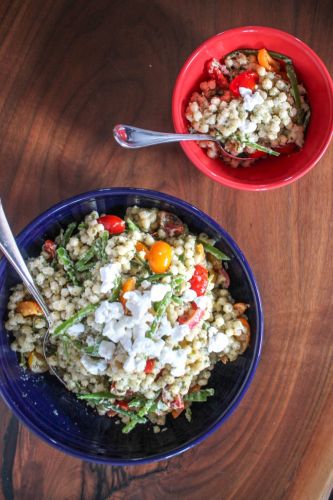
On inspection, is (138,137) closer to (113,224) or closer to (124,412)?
(113,224)

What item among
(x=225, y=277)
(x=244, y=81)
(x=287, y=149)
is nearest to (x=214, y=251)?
(x=225, y=277)

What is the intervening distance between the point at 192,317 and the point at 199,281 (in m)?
0.11

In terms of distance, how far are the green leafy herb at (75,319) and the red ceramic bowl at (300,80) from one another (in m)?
0.53

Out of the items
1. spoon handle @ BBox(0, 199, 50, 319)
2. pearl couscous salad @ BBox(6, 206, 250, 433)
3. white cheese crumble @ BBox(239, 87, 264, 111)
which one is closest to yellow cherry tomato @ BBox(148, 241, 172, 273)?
pearl couscous salad @ BBox(6, 206, 250, 433)

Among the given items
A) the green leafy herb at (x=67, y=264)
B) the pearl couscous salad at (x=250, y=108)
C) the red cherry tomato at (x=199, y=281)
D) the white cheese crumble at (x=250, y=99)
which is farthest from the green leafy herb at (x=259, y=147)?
the green leafy herb at (x=67, y=264)

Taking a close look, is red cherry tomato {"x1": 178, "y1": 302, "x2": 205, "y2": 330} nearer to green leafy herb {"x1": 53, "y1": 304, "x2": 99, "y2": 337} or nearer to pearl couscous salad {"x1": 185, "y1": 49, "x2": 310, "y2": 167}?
green leafy herb {"x1": 53, "y1": 304, "x2": 99, "y2": 337}

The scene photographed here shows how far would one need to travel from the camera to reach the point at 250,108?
1.74 metres

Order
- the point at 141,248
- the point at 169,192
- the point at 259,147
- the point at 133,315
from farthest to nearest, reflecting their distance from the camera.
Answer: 1. the point at 169,192
2. the point at 259,147
3. the point at 141,248
4. the point at 133,315

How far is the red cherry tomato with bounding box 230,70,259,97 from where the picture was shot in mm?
1780

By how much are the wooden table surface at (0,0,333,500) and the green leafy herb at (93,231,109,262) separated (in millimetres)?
276

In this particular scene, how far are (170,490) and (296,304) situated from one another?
0.75 metres

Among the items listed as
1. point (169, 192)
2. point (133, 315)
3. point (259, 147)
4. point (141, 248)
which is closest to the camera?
point (133, 315)

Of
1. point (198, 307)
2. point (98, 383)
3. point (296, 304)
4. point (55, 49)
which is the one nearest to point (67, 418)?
point (98, 383)

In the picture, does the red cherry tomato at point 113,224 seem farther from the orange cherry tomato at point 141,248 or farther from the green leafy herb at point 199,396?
the green leafy herb at point 199,396
